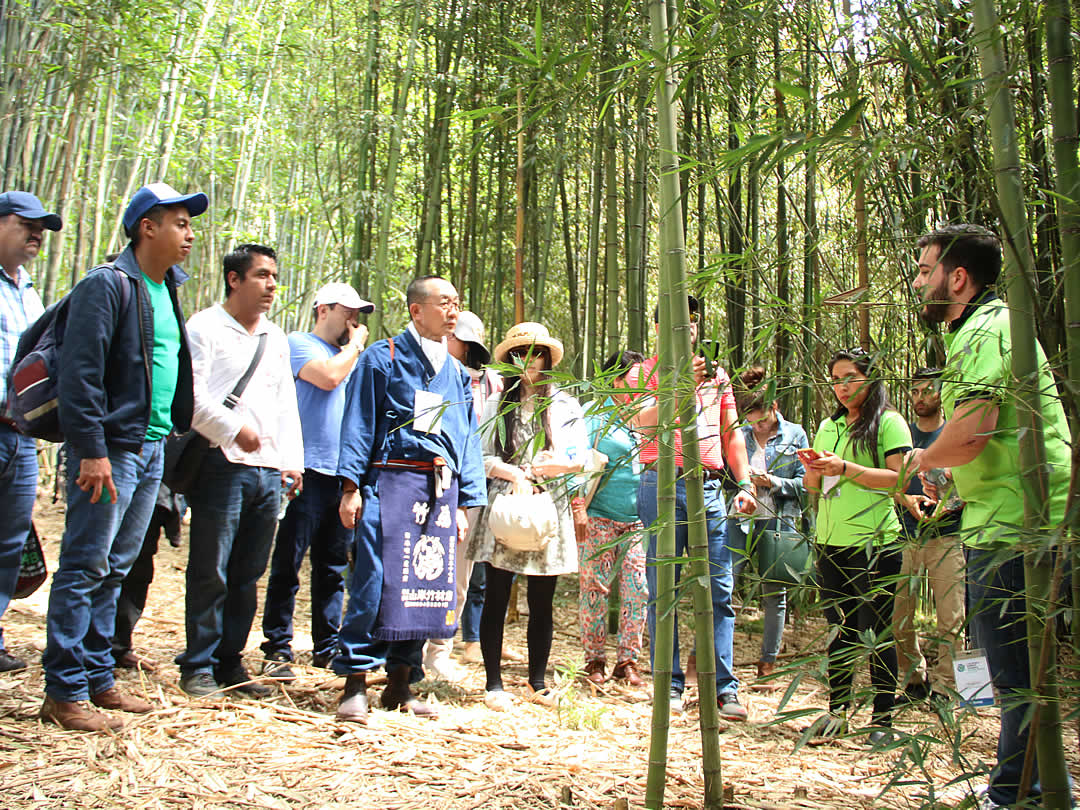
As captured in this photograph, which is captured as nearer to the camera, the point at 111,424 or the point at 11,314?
the point at 111,424

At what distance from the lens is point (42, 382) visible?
2.44 metres

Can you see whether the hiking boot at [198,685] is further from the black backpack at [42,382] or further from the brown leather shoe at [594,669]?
the brown leather shoe at [594,669]

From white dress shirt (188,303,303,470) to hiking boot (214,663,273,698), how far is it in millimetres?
695

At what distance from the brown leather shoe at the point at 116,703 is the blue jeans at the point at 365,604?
549 millimetres

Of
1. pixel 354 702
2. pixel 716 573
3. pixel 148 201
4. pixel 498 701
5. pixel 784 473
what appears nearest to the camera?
pixel 148 201

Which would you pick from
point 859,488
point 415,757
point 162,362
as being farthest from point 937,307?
point 162,362

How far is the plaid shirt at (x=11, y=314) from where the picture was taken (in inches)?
111

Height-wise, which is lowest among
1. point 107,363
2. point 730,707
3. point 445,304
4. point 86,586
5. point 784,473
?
point 730,707

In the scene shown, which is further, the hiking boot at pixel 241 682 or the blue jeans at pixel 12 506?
the hiking boot at pixel 241 682

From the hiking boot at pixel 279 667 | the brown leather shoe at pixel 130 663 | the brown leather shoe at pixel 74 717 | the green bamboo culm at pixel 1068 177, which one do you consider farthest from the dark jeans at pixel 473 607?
the green bamboo culm at pixel 1068 177

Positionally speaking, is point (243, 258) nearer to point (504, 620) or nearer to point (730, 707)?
point (504, 620)

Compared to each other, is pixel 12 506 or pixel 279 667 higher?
pixel 12 506

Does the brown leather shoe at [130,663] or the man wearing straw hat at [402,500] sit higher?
the man wearing straw hat at [402,500]

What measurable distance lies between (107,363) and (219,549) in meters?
0.68
